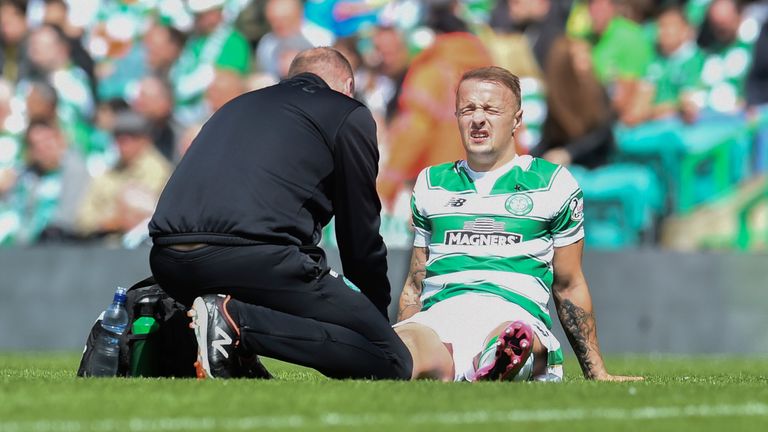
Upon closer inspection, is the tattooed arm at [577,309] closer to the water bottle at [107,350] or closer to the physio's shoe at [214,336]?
the physio's shoe at [214,336]

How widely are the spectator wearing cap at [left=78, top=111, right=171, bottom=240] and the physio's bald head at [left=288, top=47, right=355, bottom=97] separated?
647 centimetres

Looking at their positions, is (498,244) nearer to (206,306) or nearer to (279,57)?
(206,306)

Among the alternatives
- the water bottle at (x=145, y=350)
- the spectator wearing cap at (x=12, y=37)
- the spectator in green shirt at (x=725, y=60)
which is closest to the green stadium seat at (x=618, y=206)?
the spectator in green shirt at (x=725, y=60)

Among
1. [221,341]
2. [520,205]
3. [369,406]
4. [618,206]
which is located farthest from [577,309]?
[618,206]

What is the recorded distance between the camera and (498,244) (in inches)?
273

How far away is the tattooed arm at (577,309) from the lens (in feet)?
23.0

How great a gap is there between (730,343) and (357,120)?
7.31 m

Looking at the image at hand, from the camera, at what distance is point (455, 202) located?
23.3ft

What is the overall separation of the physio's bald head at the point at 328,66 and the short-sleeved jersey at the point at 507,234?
74 cm

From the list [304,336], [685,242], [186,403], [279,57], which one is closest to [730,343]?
[685,242]

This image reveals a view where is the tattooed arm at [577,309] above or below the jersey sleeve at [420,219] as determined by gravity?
below

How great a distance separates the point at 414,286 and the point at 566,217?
868mm

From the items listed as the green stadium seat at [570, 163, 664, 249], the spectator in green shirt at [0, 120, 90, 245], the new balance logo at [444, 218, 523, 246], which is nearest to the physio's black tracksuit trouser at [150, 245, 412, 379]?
the new balance logo at [444, 218, 523, 246]

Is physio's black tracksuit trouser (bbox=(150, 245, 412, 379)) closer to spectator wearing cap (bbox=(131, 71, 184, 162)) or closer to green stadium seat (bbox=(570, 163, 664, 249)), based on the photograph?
green stadium seat (bbox=(570, 163, 664, 249))
